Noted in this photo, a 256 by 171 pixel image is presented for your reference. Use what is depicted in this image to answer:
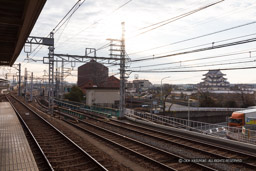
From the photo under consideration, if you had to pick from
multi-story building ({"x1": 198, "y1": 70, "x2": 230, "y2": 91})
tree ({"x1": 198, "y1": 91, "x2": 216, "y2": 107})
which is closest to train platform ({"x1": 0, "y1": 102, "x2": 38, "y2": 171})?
tree ({"x1": 198, "y1": 91, "x2": 216, "y2": 107})

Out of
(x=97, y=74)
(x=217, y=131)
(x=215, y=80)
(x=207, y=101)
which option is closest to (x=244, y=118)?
(x=217, y=131)

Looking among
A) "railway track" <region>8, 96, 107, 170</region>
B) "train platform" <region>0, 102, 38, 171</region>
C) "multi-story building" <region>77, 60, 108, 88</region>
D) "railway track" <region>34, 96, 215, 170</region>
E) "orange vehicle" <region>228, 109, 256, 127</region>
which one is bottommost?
"orange vehicle" <region>228, 109, 256, 127</region>

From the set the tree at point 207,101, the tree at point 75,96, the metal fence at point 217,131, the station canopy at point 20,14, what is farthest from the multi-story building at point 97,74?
the station canopy at point 20,14

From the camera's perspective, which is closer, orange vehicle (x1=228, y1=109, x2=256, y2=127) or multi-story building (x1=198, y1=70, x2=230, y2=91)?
orange vehicle (x1=228, y1=109, x2=256, y2=127)

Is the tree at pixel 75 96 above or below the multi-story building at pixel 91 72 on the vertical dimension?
below

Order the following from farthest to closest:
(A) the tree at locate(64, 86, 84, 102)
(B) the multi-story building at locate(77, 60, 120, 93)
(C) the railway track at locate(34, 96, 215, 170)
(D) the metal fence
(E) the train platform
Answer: (B) the multi-story building at locate(77, 60, 120, 93)
(A) the tree at locate(64, 86, 84, 102)
(D) the metal fence
(C) the railway track at locate(34, 96, 215, 170)
(E) the train platform

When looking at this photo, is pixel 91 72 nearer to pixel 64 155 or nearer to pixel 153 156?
pixel 64 155

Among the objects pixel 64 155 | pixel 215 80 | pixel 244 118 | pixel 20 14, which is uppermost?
pixel 215 80

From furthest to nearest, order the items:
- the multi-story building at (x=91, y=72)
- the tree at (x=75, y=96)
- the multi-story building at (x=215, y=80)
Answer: the multi-story building at (x=215, y=80) → the multi-story building at (x=91, y=72) → the tree at (x=75, y=96)

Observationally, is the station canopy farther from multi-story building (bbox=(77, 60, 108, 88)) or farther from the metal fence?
multi-story building (bbox=(77, 60, 108, 88))

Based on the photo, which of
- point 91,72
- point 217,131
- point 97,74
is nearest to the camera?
point 217,131

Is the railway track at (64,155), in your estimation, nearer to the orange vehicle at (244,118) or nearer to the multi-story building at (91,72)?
the orange vehicle at (244,118)

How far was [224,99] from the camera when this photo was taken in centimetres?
5541

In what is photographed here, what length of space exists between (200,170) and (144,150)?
11.1ft
